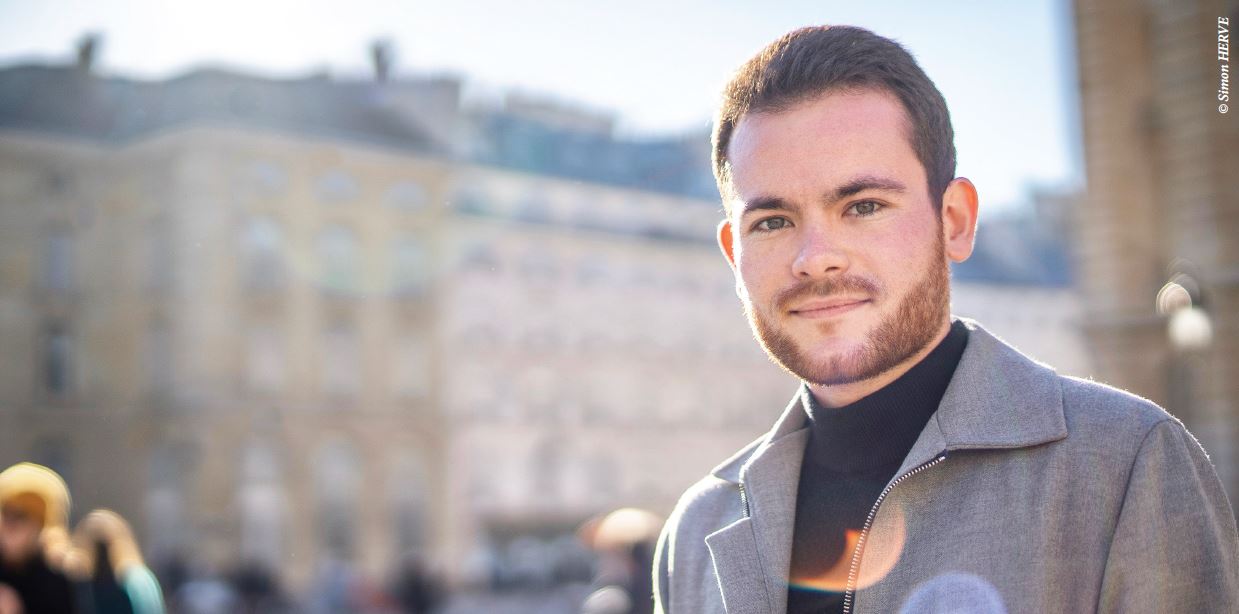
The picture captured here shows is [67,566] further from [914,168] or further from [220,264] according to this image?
[220,264]

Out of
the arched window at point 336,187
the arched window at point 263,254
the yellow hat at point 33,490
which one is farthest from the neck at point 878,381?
the arched window at point 336,187

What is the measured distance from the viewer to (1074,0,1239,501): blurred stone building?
41.4 ft

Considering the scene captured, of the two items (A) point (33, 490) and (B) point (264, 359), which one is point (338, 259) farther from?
(A) point (33, 490)

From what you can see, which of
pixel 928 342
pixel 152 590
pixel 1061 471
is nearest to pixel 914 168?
pixel 928 342

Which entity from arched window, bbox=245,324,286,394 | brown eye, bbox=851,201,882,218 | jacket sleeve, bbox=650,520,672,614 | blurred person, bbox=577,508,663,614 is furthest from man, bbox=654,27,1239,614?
arched window, bbox=245,324,286,394

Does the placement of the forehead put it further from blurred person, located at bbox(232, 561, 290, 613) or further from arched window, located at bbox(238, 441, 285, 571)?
arched window, located at bbox(238, 441, 285, 571)

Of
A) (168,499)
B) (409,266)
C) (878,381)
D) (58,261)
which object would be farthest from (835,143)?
(409,266)

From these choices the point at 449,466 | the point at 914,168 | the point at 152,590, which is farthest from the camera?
the point at 449,466

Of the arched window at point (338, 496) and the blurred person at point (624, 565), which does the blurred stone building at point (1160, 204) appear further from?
the arched window at point (338, 496)

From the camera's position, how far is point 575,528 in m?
40.2

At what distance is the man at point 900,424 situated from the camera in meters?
1.59

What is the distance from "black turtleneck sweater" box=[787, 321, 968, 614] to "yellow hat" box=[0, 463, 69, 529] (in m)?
4.23

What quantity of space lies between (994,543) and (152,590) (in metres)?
5.55

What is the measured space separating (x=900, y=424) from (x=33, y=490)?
14.5 feet
